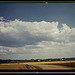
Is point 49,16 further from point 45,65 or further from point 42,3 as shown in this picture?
point 45,65

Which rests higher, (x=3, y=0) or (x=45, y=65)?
(x=3, y=0)

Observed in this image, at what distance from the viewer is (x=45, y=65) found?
3.54m

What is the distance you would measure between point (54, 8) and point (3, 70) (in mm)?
2012

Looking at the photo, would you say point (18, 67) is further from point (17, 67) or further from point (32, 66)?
point (32, 66)

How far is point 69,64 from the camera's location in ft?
12.0

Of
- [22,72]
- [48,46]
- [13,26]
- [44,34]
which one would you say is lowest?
[22,72]

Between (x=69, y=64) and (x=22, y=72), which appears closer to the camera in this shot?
(x=22, y=72)

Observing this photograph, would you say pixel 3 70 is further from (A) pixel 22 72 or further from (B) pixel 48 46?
(B) pixel 48 46

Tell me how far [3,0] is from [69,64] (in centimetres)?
229

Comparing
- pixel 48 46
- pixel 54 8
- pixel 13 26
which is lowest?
pixel 48 46

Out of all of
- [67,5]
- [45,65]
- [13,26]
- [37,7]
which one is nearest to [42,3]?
[37,7]

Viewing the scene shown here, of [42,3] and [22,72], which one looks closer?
[22,72]

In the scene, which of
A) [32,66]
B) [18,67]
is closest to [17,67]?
[18,67]

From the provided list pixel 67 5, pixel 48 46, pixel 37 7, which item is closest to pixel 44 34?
pixel 48 46
